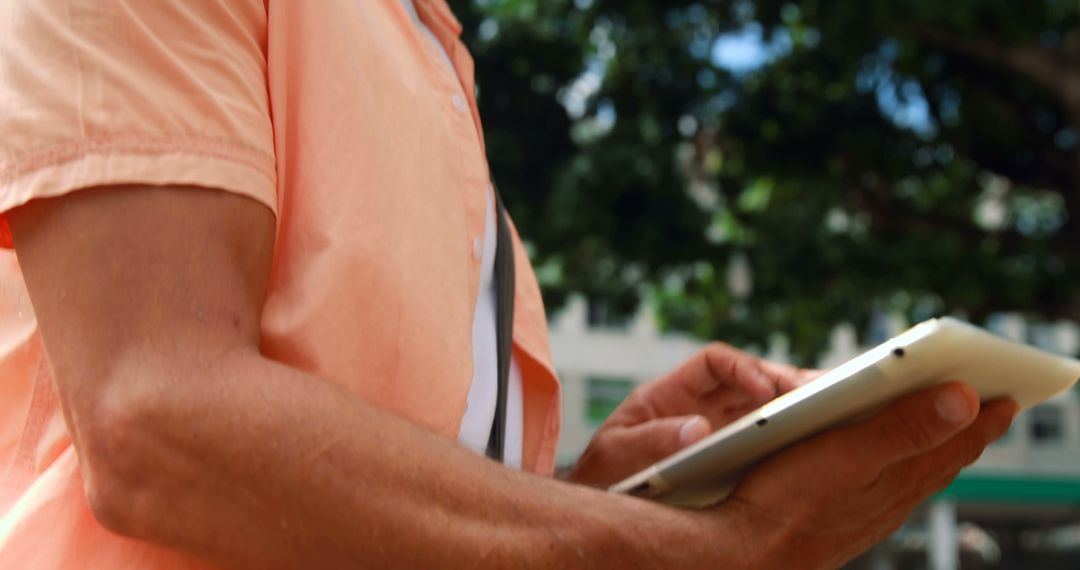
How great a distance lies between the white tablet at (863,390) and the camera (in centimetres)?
83

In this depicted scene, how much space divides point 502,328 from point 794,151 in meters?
8.39

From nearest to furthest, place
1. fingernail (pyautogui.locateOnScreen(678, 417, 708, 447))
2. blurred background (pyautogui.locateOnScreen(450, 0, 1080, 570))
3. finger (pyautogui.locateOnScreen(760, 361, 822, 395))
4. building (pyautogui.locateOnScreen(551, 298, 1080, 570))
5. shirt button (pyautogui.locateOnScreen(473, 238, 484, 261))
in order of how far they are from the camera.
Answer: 1. shirt button (pyautogui.locateOnScreen(473, 238, 484, 261))
2. fingernail (pyautogui.locateOnScreen(678, 417, 708, 447))
3. finger (pyautogui.locateOnScreen(760, 361, 822, 395))
4. blurred background (pyautogui.locateOnScreen(450, 0, 1080, 570))
5. building (pyautogui.locateOnScreen(551, 298, 1080, 570))

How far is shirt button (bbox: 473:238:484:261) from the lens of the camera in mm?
1091

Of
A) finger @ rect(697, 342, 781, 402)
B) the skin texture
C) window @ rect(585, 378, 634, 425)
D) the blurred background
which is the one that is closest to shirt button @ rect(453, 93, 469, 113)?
the skin texture

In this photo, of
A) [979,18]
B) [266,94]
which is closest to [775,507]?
[266,94]

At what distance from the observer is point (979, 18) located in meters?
7.76

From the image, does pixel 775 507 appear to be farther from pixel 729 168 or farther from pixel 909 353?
pixel 729 168

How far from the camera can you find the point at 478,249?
110cm

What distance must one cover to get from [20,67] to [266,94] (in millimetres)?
185

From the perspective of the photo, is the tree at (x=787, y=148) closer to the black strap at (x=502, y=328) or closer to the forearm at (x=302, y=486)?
the black strap at (x=502, y=328)

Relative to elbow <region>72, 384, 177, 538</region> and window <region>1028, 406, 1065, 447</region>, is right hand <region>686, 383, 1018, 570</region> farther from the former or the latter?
window <region>1028, 406, 1065, 447</region>

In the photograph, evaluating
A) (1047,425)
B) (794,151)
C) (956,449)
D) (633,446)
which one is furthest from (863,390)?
(1047,425)

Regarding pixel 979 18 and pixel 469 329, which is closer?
pixel 469 329

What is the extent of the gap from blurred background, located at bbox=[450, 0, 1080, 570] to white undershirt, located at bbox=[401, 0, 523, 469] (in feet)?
23.1
